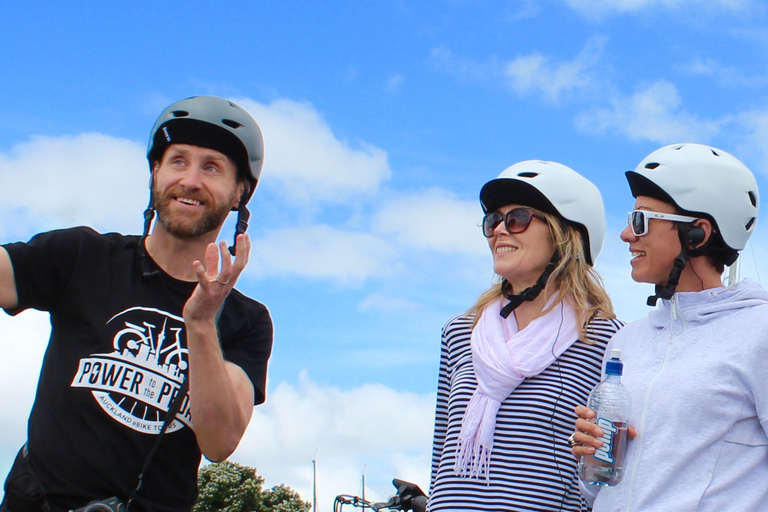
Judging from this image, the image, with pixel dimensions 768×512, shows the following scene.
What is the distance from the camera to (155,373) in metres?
4.19

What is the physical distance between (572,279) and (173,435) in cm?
239

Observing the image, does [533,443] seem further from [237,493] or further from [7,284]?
[237,493]

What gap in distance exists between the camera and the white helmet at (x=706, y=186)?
4.20 m

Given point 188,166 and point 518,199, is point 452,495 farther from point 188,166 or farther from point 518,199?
point 188,166

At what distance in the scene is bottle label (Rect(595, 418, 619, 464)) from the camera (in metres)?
3.64

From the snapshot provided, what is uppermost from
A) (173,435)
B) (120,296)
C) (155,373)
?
(120,296)

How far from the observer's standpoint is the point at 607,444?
3.65 m

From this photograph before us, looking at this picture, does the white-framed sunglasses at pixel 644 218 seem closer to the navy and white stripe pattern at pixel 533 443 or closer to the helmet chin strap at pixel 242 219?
the navy and white stripe pattern at pixel 533 443

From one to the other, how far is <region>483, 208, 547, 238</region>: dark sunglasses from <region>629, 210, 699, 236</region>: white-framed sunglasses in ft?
2.42

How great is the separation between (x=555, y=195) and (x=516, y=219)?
0.29m

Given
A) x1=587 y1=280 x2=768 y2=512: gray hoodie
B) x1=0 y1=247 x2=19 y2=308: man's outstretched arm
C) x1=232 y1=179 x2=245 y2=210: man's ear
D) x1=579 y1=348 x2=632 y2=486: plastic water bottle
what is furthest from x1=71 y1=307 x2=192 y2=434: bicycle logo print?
x1=587 y1=280 x2=768 y2=512: gray hoodie

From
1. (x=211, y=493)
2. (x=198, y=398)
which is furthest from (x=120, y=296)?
(x=211, y=493)

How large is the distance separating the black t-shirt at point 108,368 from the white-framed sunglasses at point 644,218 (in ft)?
7.03

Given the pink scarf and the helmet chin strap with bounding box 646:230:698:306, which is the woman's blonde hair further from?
the helmet chin strap with bounding box 646:230:698:306
